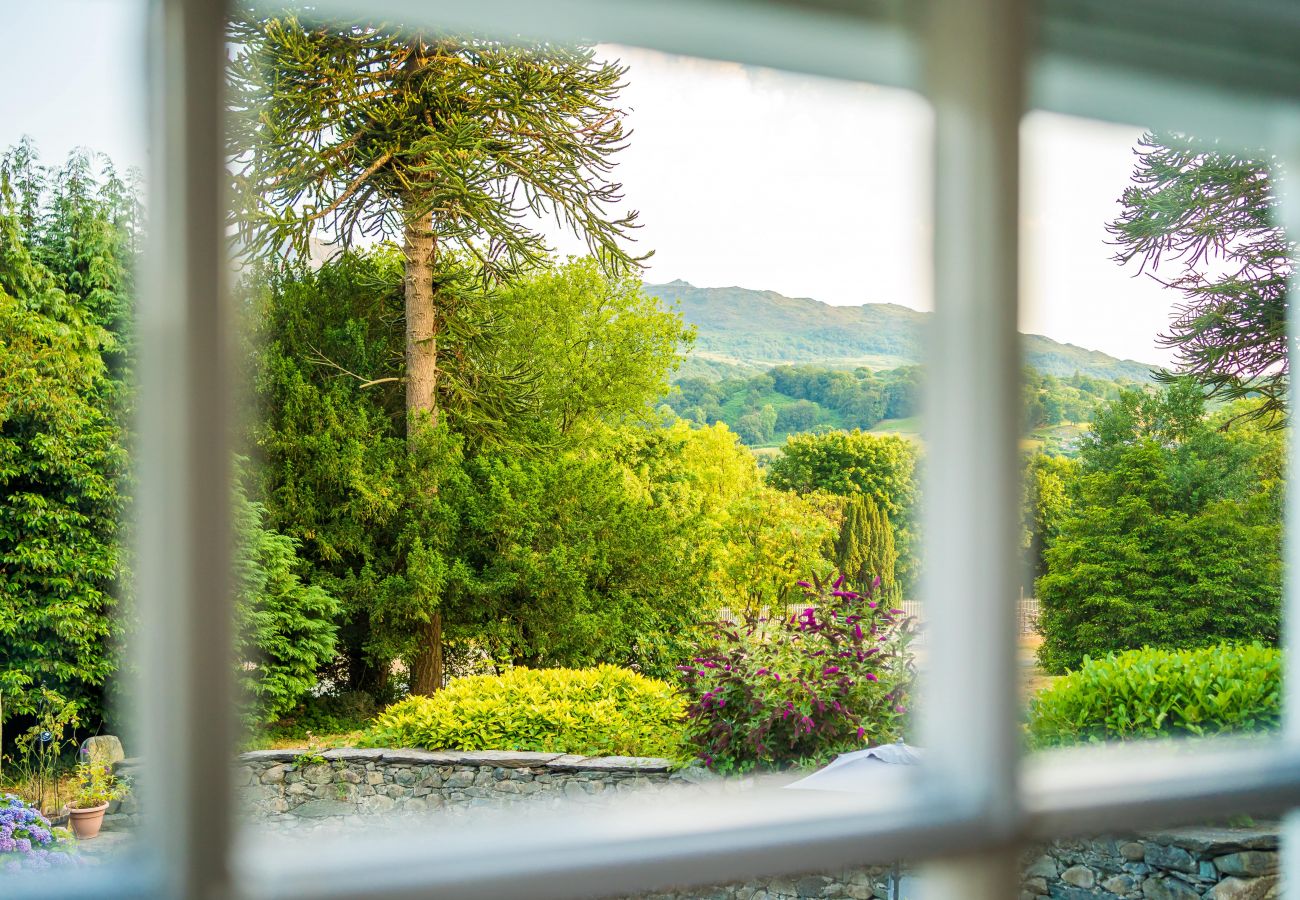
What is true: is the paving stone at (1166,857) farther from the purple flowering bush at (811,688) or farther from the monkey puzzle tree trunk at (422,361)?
the monkey puzzle tree trunk at (422,361)

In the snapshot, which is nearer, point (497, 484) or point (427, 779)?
point (427, 779)

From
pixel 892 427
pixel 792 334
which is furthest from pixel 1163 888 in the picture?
pixel 792 334

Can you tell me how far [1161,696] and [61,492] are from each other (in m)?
2.84

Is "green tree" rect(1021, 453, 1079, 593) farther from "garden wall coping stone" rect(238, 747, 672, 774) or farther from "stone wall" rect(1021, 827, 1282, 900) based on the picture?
"garden wall coping stone" rect(238, 747, 672, 774)

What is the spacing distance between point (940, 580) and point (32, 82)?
3.45 feet

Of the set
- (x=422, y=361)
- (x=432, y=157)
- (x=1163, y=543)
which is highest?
(x=432, y=157)

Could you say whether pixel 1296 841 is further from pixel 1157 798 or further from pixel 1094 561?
pixel 1094 561

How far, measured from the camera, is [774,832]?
53 centimetres

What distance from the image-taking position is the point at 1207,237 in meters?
2.25

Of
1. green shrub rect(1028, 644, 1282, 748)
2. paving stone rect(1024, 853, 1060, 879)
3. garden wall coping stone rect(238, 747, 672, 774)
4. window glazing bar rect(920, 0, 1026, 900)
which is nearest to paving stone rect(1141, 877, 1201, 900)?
paving stone rect(1024, 853, 1060, 879)

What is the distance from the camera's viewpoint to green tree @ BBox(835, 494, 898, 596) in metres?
3.41

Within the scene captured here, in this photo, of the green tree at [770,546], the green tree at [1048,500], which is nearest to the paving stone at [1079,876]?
the green tree at [1048,500]

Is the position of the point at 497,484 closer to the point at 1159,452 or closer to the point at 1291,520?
the point at 1159,452

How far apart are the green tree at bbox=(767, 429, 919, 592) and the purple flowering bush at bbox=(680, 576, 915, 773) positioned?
0.28 m
